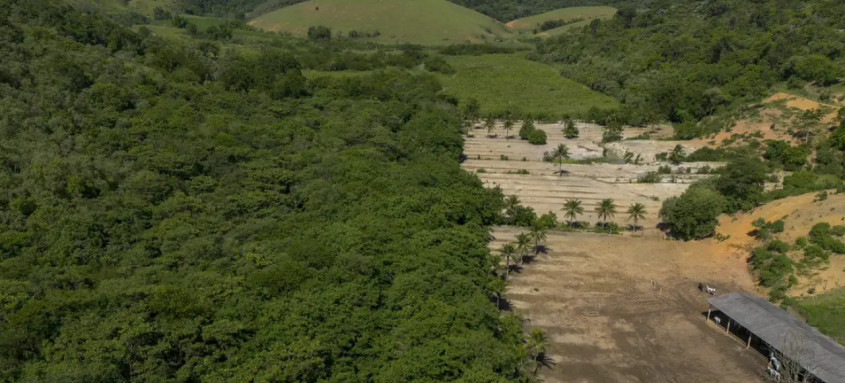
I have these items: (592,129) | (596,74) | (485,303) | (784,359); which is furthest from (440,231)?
(596,74)

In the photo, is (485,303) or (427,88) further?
(427,88)

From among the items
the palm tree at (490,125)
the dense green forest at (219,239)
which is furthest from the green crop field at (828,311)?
the palm tree at (490,125)

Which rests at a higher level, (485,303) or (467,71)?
(467,71)

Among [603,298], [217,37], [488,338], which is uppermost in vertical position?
[217,37]

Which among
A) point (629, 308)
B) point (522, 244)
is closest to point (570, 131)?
point (522, 244)

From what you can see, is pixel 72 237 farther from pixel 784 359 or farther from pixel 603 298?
pixel 784 359

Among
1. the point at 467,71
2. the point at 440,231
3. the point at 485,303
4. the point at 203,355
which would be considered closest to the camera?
the point at 203,355

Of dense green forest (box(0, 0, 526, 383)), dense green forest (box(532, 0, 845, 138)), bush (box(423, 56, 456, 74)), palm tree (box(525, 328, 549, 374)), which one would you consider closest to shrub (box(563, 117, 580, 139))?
dense green forest (box(532, 0, 845, 138))

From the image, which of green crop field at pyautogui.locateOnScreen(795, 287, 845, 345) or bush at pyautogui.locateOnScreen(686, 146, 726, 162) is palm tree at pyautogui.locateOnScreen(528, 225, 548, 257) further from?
bush at pyautogui.locateOnScreen(686, 146, 726, 162)
